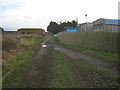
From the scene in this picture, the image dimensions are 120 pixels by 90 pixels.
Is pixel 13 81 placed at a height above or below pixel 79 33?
below

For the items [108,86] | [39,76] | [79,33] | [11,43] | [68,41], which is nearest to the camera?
[108,86]

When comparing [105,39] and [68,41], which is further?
[68,41]

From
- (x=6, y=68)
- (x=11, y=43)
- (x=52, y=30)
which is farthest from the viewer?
(x=52, y=30)

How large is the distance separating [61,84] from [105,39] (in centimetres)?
964

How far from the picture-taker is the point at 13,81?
5.49m

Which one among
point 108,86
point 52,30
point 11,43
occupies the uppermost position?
point 52,30

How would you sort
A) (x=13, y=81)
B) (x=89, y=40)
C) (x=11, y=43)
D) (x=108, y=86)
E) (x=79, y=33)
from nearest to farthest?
(x=108, y=86) → (x=13, y=81) → (x=11, y=43) → (x=89, y=40) → (x=79, y=33)

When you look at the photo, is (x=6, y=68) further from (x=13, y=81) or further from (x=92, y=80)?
(x=92, y=80)

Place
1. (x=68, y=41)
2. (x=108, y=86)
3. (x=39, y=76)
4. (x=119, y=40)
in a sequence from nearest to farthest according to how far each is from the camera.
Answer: (x=108, y=86) → (x=39, y=76) → (x=119, y=40) → (x=68, y=41)

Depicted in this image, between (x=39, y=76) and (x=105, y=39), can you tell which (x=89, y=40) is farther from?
(x=39, y=76)

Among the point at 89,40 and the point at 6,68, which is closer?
the point at 6,68

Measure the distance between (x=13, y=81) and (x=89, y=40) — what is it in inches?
487

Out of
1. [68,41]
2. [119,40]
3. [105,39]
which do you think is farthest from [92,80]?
[68,41]

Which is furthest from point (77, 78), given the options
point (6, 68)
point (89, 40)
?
point (89, 40)
